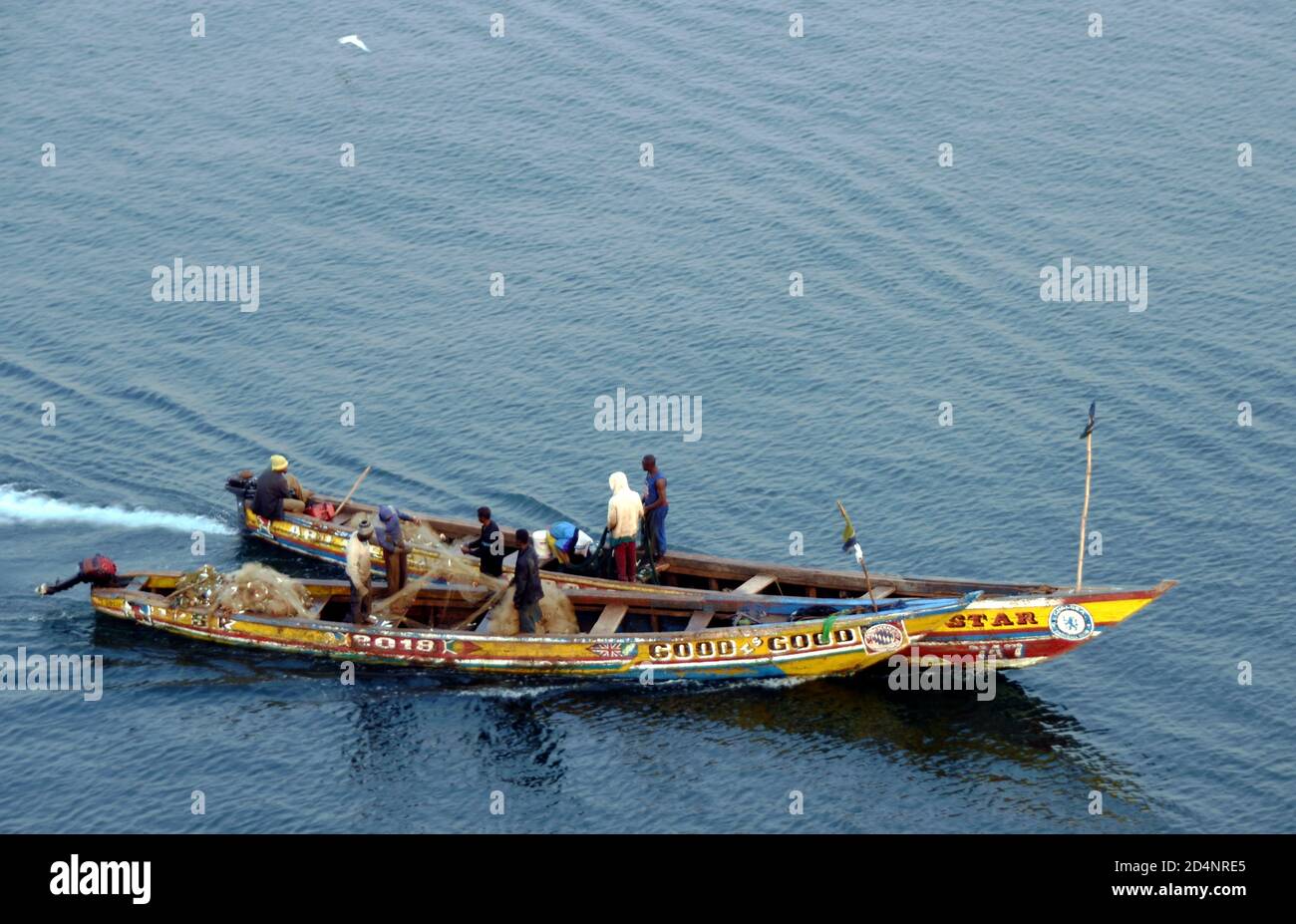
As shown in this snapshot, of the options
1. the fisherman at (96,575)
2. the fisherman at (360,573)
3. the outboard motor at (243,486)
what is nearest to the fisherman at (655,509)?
the fisherman at (360,573)

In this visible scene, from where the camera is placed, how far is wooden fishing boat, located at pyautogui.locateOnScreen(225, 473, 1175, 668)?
42406 mm

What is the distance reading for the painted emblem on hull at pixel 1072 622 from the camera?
42375 millimetres

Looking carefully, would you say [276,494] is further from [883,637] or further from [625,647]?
[883,637]

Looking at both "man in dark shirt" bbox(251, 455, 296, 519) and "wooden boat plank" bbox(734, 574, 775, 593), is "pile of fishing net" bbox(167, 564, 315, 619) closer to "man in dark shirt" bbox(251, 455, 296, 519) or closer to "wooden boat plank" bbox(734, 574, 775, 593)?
"man in dark shirt" bbox(251, 455, 296, 519)

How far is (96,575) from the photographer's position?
1849 inches

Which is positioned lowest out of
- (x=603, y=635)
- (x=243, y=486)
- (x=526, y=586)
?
(x=603, y=635)

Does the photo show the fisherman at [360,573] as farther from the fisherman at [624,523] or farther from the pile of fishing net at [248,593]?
the fisherman at [624,523]

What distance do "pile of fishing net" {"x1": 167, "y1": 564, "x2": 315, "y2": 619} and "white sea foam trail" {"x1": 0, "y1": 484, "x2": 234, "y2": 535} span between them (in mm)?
5621

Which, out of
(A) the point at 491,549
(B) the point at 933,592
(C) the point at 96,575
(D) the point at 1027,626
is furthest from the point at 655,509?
(C) the point at 96,575

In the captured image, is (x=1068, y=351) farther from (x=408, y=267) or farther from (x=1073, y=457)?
(x=408, y=267)

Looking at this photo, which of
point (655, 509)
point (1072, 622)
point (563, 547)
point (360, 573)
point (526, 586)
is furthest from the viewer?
point (563, 547)

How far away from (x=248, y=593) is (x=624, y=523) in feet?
29.2

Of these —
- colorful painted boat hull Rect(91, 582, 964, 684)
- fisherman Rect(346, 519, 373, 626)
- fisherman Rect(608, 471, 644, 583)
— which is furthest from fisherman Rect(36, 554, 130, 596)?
fisherman Rect(608, 471, 644, 583)

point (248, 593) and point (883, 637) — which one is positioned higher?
point (248, 593)
